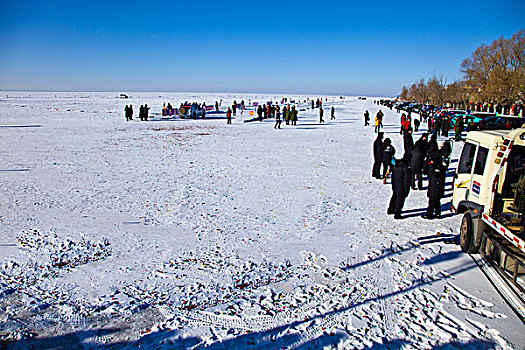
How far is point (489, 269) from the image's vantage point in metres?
5.45

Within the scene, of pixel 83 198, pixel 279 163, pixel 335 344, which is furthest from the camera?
pixel 279 163

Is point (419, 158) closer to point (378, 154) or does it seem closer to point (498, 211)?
point (378, 154)

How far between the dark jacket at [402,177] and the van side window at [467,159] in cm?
97

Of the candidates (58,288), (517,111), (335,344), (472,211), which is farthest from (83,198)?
(517,111)

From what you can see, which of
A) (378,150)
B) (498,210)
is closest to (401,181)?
(498,210)

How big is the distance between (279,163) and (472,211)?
857cm

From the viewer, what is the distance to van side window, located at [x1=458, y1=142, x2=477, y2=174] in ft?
21.6

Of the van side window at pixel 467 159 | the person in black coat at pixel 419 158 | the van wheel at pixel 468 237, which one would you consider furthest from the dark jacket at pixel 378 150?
the van wheel at pixel 468 237

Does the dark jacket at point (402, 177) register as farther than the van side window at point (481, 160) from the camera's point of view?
Yes

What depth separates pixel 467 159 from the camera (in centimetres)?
675

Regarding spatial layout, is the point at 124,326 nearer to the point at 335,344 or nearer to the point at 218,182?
the point at 335,344

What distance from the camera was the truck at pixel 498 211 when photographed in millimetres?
4715

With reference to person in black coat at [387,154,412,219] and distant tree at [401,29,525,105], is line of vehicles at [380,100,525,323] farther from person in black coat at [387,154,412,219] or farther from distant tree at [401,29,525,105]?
distant tree at [401,29,525,105]

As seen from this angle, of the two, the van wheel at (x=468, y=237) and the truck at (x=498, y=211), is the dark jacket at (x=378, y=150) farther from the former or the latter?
the van wheel at (x=468, y=237)
